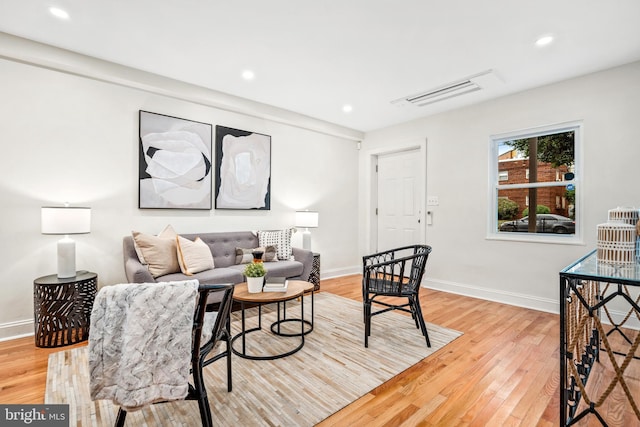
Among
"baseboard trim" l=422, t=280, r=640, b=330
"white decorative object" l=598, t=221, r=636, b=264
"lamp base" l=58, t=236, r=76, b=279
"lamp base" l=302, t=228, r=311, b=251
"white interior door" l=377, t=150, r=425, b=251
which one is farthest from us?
"white interior door" l=377, t=150, r=425, b=251

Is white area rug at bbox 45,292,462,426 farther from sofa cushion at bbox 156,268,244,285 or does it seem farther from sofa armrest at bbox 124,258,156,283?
sofa armrest at bbox 124,258,156,283

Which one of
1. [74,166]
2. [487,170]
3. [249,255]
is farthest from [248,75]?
[487,170]

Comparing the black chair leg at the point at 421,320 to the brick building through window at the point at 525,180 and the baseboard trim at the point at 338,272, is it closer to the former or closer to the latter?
the brick building through window at the point at 525,180

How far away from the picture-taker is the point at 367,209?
5.38m

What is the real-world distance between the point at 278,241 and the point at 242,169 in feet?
3.48

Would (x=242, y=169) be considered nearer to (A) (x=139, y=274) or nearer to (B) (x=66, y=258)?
(A) (x=139, y=274)

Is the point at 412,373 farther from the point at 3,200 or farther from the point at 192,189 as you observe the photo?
the point at 3,200

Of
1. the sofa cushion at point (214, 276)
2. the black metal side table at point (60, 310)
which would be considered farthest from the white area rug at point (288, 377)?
the sofa cushion at point (214, 276)

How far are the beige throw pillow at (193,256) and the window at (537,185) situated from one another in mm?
3457

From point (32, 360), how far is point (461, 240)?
453 cm

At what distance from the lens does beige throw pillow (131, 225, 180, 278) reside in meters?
2.88

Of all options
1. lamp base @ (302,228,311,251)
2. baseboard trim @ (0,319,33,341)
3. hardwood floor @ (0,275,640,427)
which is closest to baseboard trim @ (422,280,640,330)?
hardwood floor @ (0,275,640,427)

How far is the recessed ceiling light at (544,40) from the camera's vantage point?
8.31ft

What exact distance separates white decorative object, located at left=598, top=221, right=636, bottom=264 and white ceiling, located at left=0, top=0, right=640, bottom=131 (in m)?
1.63
